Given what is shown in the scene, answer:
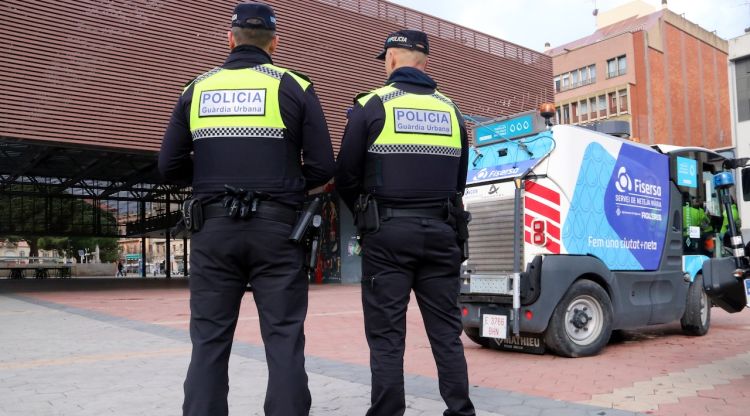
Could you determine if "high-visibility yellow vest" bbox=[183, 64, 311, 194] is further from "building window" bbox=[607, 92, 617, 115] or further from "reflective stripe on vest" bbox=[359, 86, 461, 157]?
"building window" bbox=[607, 92, 617, 115]

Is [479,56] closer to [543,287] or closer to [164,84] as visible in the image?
[164,84]

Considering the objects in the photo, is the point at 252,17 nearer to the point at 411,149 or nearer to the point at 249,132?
the point at 249,132

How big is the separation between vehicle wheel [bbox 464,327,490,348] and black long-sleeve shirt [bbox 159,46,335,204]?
15.3 feet

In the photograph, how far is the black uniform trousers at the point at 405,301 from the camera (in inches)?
128

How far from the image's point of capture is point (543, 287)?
247 inches

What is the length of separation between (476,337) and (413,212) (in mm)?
4483

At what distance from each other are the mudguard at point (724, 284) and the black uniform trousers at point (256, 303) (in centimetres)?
388

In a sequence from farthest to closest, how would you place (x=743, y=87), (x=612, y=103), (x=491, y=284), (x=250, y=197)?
(x=612, y=103) → (x=743, y=87) → (x=491, y=284) → (x=250, y=197)

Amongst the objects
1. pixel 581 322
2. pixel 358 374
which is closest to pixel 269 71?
pixel 358 374

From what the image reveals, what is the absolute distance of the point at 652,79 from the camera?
52625 mm

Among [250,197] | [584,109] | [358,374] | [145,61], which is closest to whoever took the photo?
[250,197]

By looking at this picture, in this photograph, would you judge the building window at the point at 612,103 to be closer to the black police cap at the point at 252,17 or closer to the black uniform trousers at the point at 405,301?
the black uniform trousers at the point at 405,301

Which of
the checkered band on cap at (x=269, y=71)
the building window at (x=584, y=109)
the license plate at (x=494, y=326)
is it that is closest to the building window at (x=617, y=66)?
the building window at (x=584, y=109)

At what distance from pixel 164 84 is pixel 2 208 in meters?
27.1
